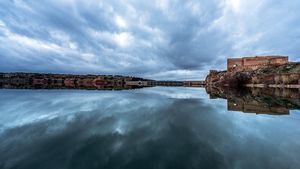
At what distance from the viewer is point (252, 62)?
297ft

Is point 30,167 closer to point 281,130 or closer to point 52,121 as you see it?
point 52,121

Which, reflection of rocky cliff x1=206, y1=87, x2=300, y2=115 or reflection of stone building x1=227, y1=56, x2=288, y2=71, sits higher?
reflection of stone building x1=227, y1=56, x2=288, y2=71

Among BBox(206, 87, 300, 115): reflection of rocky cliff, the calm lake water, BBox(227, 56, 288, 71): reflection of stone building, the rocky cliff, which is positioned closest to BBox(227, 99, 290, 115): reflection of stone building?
BBox(206, 87, 300, 115): reflection of rocky cliff

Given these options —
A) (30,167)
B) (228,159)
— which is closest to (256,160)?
(228,159)

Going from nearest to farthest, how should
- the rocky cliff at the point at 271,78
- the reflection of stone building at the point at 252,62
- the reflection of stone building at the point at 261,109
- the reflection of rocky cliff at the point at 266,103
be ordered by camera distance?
the reflection of stone building at the point at 261,109, the reflection of rocky cliff at the point at 266,103, the rocky cliff at the point at 271,78, the reflection of stone building at the point at 252,62

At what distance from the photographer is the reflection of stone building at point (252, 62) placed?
281 ft

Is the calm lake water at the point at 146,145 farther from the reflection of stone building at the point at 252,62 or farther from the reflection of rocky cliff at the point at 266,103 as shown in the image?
the reflection of stone building at the point at 252,62

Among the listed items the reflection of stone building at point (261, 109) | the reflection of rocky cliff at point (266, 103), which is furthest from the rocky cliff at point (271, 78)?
the reflection of stone building at point (261, 109)

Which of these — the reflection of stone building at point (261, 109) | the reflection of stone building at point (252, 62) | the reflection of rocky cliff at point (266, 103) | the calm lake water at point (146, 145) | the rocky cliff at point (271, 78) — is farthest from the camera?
the reflection of stone building at point (252, 62)

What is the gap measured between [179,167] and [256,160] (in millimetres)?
3374

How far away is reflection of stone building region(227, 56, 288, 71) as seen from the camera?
281 feet

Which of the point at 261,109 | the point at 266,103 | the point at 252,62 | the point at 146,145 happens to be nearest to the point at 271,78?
the point at 266,103

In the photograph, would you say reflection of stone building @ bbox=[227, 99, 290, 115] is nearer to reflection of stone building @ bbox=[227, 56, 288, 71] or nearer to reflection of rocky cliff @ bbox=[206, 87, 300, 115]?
reflection of rocky cliff @ bbox=[206, 87, 300, 115]

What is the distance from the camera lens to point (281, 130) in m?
11.0
